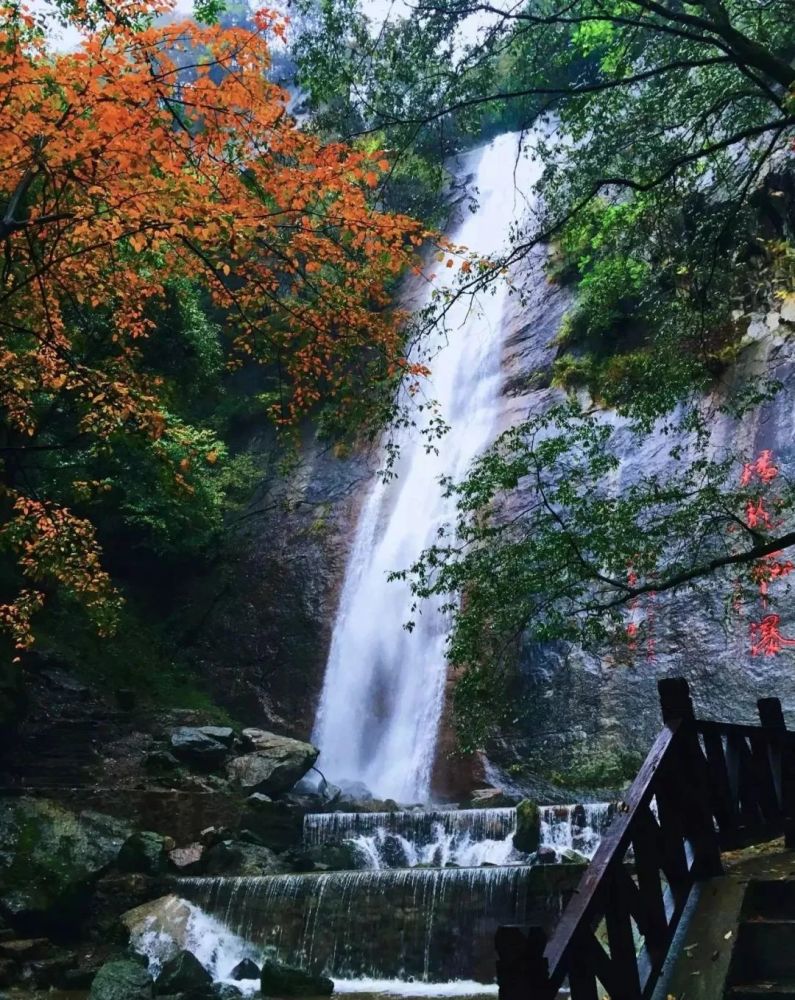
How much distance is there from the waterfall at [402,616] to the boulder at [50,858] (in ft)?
17.8

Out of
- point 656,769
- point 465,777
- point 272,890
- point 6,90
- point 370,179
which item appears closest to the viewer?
point 656,769

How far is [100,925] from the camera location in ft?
35.7

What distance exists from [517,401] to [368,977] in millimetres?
12871

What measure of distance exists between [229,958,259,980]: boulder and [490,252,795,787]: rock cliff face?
556cm

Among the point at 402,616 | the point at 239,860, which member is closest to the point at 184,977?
the point at 239,860

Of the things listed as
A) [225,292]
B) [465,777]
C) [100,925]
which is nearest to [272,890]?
[100,925]

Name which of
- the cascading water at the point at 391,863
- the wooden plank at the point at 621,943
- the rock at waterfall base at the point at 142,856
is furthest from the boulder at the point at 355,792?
the wooden plank at the point at 621,943

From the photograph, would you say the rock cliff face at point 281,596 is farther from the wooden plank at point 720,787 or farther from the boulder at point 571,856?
the wooden plank at point 720,787

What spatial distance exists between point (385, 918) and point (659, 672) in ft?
19.6

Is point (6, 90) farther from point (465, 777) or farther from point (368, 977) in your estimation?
point (465, 777)

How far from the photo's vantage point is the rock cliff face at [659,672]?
12.6 meters

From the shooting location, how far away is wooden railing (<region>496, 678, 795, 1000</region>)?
10.5ft

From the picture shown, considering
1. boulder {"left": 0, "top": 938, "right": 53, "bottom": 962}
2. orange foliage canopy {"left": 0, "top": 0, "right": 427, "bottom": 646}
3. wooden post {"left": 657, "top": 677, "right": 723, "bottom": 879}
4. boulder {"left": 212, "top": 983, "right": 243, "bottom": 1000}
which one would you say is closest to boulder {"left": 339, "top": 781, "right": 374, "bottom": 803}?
boulder {"left": 212, "top": 983, "right": 243, "bottom": 1000}

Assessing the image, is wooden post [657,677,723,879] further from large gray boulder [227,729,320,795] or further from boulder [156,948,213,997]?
large gray boulder [227,729,320,795]
